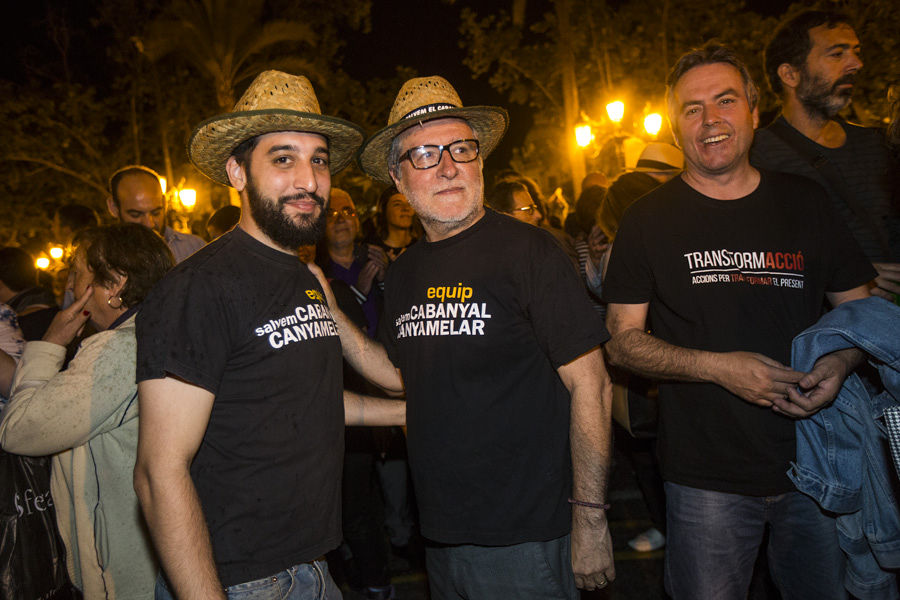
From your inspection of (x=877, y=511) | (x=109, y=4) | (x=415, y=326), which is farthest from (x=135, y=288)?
(x=109, y=4)

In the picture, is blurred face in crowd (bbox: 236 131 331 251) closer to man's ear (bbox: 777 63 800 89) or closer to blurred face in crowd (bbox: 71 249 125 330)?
blurred face in crowd (bbox: 71 249 125 330)

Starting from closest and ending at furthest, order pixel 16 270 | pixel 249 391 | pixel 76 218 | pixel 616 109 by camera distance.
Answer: pixel 249 391
pixel 16 270
pixel 76 218
pixel 616 109

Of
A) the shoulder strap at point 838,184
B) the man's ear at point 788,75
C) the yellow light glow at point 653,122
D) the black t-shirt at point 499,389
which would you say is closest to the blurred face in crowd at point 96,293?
the black t-shirt at point 499,389

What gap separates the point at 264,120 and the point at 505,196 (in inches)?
121

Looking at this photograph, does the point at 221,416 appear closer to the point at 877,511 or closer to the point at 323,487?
the point at 323,487

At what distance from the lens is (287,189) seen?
255 cm

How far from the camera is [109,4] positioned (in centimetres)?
2112

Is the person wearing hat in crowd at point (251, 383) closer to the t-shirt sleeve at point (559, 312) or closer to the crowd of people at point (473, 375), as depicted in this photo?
the crowd of people at point (473, 375)

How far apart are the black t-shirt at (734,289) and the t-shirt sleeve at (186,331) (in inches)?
73.9

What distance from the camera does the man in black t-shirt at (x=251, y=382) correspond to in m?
2.04

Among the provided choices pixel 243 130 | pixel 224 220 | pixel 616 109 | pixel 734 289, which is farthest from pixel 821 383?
pixel 616 109

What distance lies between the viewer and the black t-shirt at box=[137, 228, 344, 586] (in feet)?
7.00

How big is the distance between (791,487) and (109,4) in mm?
25185

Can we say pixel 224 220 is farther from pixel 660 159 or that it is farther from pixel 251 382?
pixel 660 159
